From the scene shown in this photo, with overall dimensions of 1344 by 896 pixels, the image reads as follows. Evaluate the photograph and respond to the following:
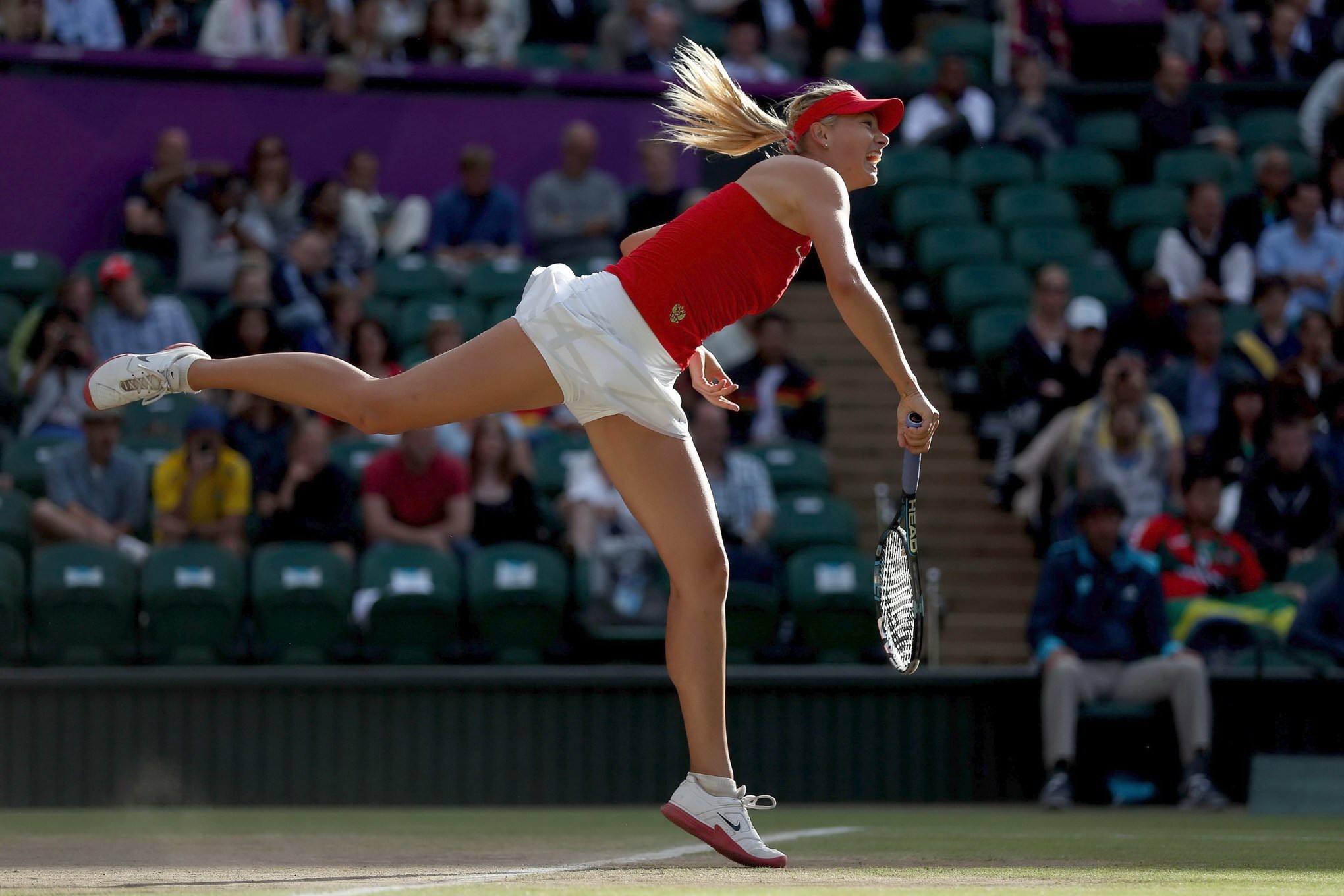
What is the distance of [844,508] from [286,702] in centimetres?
312

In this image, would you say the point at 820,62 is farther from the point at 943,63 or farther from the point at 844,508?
the point at 844,508

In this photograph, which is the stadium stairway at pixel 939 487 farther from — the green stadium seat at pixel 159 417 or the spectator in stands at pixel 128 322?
the spectator in stands at pixel 128 322

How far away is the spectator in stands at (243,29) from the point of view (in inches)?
531

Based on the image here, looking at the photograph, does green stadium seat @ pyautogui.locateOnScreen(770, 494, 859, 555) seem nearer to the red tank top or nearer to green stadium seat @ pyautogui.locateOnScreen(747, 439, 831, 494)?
green stadium seat @ pyautogui.locateOnScreen(747, 439, 831, 494)

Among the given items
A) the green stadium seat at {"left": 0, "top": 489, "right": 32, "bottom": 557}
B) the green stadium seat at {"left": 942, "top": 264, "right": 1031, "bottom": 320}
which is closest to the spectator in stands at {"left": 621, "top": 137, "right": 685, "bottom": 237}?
the green stadium seat at {"left": 942, "top": 264, "right": 1031, "bottom": 320}

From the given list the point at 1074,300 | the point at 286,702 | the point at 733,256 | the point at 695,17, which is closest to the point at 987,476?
the point at 1074,300

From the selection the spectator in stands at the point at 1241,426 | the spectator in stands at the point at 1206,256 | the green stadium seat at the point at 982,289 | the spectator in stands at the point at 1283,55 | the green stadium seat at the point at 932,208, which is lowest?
the spectator in stands at the point at 1241,426

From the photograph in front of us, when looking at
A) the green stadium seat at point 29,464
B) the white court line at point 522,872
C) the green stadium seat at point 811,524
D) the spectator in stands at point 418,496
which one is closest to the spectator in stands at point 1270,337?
the green stadium seat at point 811,524

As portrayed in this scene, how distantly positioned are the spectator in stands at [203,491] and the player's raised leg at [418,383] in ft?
14.6

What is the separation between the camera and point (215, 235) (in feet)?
39.8

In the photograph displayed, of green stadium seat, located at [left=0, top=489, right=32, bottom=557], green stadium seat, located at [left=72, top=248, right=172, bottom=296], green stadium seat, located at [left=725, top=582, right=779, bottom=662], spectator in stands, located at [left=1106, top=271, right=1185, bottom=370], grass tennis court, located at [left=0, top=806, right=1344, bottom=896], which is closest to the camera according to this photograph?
grass tennis court, located at [left=0, top=806, right=1344, bottom=896]

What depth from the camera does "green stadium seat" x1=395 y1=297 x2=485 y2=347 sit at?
1131cm

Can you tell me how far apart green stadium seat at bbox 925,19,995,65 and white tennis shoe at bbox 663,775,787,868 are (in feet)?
37.0

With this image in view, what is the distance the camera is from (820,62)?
615 inches
